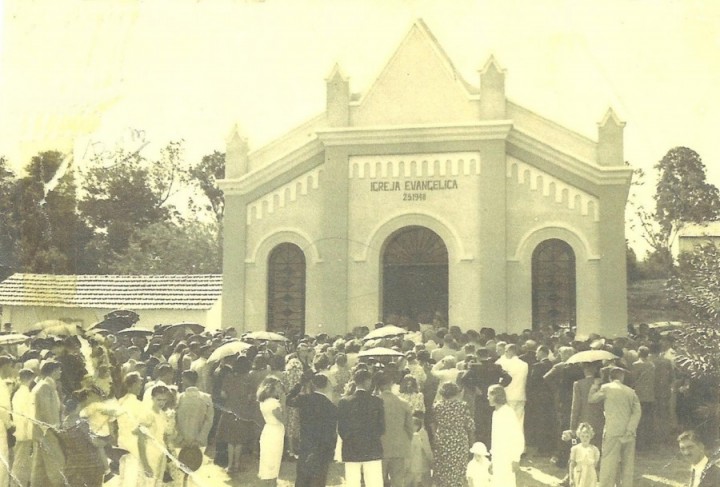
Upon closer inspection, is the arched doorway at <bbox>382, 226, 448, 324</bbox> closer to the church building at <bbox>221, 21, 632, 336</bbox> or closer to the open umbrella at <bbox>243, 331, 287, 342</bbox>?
the church building at <bbox>221, 21, 632, 336</bbox>

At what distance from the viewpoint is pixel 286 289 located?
740 cm

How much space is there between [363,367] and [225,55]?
3224 millimetres

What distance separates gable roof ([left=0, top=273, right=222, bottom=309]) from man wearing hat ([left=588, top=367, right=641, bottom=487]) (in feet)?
11.7

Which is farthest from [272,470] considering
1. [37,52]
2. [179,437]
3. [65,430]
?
[37,52]

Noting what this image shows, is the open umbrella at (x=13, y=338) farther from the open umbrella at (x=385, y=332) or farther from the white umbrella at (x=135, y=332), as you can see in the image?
the open umbrella at (x=385, y=332)

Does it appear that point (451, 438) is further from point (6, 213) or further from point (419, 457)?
point (6, 213)

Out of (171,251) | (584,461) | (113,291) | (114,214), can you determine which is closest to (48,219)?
(114,214)

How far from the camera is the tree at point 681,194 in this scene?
6.62m

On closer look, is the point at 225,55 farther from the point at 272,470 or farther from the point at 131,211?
the point at 272,470

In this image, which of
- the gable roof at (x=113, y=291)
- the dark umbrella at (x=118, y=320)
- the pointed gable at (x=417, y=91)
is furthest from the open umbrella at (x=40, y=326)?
the pointed gable at (x=417, y=91)

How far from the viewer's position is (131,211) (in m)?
7.70

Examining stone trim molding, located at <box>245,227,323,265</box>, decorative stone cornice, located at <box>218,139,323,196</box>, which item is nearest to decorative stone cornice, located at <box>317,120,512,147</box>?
decorative stone cornice, located at <box>218,139,323,196</box>

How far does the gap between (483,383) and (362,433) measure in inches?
43.0

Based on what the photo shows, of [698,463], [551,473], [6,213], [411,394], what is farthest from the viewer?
[6,213]
